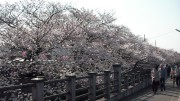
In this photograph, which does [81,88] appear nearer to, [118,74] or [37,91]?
[37,91]

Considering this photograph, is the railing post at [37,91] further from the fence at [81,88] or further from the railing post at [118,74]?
the railing post at [118,74]

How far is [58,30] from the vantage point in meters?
15.2

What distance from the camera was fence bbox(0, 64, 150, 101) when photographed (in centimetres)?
748

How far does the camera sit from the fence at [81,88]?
748cm

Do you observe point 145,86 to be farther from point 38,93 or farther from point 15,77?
point 38,93

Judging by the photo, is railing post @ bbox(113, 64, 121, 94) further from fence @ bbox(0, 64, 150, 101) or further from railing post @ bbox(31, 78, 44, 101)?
railing post @ bbox(31, 78, 44, 101)

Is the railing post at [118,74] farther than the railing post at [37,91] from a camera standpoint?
Yes

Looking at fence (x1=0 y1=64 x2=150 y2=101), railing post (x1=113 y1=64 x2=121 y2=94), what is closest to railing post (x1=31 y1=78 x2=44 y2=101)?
fence (x1=0 y1=64 x2=150 y2=101)

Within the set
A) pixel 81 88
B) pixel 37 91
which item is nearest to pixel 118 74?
pixel 81 88

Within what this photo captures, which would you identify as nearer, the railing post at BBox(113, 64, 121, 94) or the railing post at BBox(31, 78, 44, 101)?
the railing post at BBox(31, 78, 44, 101)

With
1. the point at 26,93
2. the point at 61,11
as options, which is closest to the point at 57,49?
the point at 61,11

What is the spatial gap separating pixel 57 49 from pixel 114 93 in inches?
138

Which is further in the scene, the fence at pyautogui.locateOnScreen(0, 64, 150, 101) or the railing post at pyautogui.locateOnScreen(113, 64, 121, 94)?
the railing post at pyautogui.locateOnScreen(113, 64, 121, 94)

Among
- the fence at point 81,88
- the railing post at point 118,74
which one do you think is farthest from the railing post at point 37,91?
the railing post at point 118,74
